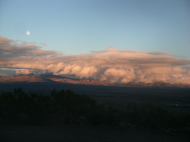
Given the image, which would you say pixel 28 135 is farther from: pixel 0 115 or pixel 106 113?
pixel 106 113

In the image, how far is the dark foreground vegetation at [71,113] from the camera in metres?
14.9

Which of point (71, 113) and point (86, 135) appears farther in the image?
point (71, 113)

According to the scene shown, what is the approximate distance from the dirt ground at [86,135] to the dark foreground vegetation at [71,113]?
1250 millimetres

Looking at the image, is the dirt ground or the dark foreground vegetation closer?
the dirt ground

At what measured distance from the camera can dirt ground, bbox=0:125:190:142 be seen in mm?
11270

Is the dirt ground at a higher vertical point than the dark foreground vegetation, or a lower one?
lower

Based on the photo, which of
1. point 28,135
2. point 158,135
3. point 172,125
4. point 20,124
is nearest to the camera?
point 28,135

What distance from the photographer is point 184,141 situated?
A: 1180cm

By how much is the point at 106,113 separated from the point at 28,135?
7497 millimetres

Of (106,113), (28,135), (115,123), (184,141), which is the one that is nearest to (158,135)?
(184,141)

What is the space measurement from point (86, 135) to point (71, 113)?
4.41 m

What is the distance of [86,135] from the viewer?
1260cm

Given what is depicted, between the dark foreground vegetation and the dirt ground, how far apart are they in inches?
49.2

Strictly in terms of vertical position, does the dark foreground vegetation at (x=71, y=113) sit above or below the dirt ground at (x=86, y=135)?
above
